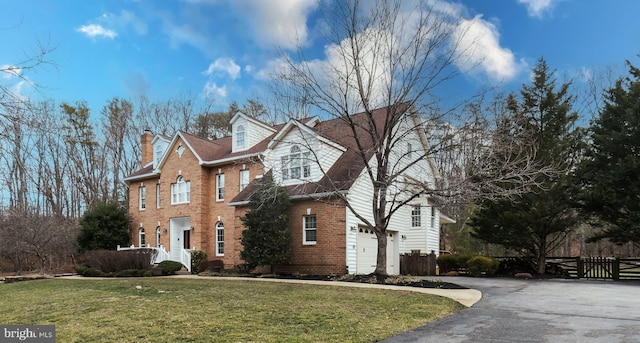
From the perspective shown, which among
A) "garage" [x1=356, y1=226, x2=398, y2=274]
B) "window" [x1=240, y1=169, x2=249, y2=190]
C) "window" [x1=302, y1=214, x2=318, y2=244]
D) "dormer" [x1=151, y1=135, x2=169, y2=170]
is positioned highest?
"dormer" [x1=151, y1=135, x2=169, y2=170]

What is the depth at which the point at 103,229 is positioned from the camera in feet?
91.7

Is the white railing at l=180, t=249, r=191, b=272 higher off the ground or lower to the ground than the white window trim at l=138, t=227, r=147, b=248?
lower

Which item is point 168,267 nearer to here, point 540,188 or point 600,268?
point 540,188

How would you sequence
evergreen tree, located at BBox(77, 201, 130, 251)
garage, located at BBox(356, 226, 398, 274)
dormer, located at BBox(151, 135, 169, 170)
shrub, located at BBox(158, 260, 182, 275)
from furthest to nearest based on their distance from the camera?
dormer, located at BBox(151, 135, 169, 170) → evergreen tree, located at BBox(77, 201, 130, 251) → shrub, located at BBox(158, 260, 182, 275) → garage, located at BBox(356, 226, 398, 274)

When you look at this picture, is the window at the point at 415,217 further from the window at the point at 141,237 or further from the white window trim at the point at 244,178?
the window at the point at 141,237

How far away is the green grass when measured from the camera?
7023 millimetres

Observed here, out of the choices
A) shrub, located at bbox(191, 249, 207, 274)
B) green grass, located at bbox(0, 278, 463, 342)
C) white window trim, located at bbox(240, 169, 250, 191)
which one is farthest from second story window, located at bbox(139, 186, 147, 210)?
green grass, located at bbox(0, 278, 463, 342)

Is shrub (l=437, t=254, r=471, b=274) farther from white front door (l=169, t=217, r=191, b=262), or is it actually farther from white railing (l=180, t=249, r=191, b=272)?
white front door (l=169, t=217, r=191, b=262)

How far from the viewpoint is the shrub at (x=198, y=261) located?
23875mm

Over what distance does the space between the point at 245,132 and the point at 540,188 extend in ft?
49.7

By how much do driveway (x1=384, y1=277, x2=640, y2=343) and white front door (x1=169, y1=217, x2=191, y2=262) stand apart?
63.3 ft

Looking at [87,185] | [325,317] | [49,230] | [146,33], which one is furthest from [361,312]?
[87,185]

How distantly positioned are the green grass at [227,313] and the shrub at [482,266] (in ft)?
34.5

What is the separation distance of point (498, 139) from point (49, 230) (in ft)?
78.3
